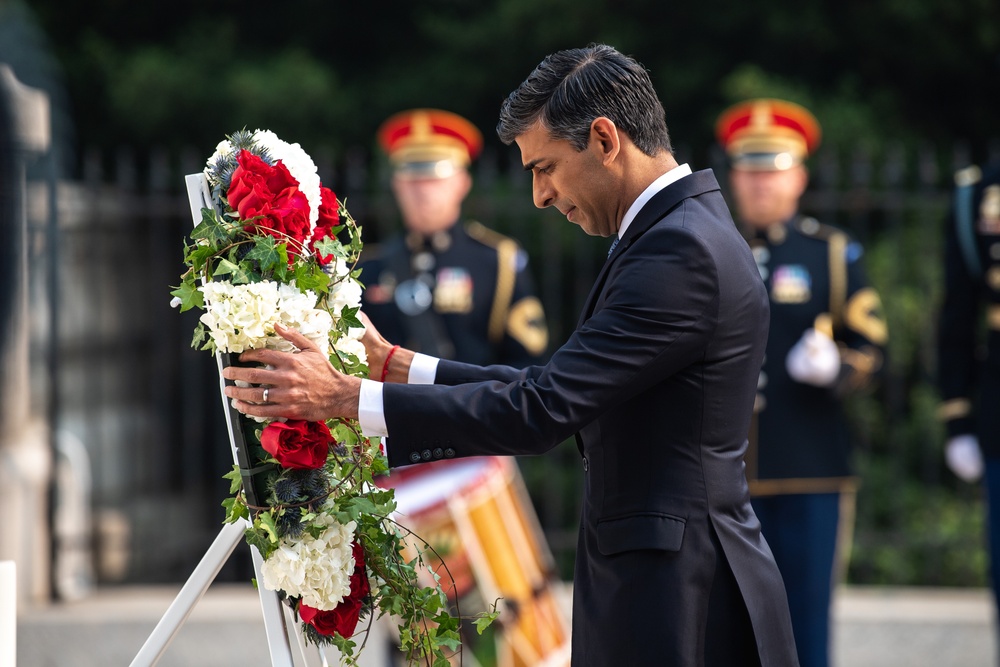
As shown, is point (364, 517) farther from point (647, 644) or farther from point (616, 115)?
point (616, 115)

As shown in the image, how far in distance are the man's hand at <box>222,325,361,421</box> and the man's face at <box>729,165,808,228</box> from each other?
280cm

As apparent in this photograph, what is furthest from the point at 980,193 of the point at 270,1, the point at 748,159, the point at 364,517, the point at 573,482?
the point at 270,1

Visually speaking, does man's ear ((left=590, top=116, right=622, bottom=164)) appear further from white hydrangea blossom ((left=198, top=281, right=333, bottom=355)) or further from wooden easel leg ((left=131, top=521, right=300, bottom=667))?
wooden easel leg ((left=131, top=521, right=300, bottom=667))

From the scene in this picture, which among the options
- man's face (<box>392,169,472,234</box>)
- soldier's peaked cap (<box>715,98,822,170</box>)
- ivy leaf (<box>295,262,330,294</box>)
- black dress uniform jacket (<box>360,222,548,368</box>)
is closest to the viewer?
ivy leaf (<box>295,262,330,294</box>)

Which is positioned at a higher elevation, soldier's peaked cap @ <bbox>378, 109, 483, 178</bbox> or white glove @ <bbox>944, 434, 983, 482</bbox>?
soldier's peaked cap @ <bbox>378, 109, 483, 178</bbox>

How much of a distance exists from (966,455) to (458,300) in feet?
6.51

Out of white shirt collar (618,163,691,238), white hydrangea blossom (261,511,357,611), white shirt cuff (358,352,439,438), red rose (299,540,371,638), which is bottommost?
red rose (299,540,371,638)

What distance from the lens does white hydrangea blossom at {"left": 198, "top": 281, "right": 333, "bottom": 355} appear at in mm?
1971

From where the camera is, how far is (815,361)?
13.8 ft

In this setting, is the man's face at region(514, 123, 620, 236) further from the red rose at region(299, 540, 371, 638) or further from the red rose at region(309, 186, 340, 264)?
the red rose at region(299, 540, 371, 638)

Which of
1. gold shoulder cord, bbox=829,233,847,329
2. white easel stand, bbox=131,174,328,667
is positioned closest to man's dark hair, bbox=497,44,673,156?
white easel stand, bbox=131,174,328,667

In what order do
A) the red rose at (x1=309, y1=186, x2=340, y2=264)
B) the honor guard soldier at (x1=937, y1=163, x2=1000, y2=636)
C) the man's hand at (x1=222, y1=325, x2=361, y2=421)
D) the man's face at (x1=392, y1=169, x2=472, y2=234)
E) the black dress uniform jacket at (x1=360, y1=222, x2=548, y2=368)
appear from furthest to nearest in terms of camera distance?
the man's face at (x1=392, y1=169, x2=472, y2=234) < the black dress uniform jacket at (x1=360, y1=222, x2=548, y2=368) < the honor guard soldier at (x1=937, y1=163, x2=1000, y2=636) < the red rose at (x1=309, y1=186, x2=340, y2=264) < the man's hand at (x1=222, y1=325, x2=361, y2=421)

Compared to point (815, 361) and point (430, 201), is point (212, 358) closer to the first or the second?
point (430, 201)

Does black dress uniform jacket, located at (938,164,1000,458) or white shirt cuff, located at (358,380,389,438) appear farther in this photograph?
black dress uniform jacket, located at (938,164,1000,458)
